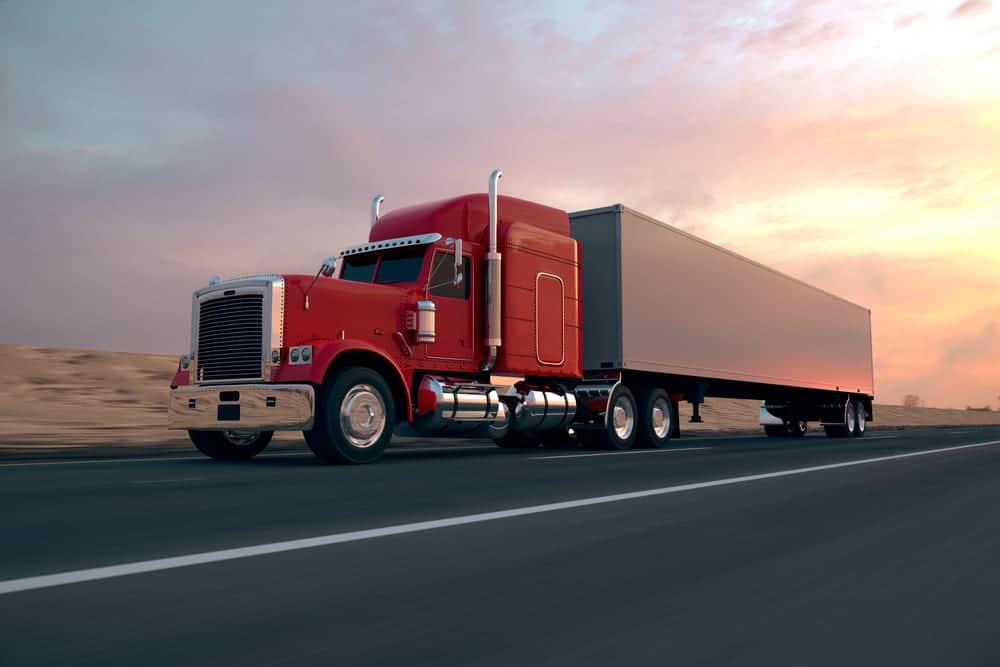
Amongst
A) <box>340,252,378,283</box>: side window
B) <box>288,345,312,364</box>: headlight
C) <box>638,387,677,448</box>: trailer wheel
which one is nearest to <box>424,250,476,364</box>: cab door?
<box>340,252,378,283</box>: side window

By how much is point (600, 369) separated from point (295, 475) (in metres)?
8.04

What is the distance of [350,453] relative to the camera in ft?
35.7

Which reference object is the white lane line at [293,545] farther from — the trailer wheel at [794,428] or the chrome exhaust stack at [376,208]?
the trailer wheel at [794,428]

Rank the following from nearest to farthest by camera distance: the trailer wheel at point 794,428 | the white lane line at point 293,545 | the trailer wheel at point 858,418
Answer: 1. the white lane line at point 293,545
2. the trailer wheel at point 858,418
3. the trailer wheel at point 794,428

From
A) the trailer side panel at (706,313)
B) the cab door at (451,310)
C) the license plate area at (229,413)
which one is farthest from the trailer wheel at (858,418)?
the license plate area at (229,413)

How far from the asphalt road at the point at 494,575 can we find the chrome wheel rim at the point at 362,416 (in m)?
3.18

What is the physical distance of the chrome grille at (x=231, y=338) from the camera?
1134 centimetres

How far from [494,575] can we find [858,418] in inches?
1105

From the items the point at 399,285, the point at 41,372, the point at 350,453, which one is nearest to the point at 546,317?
the point at 399,285

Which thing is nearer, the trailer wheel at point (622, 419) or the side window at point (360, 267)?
the side window at point (360, 267)

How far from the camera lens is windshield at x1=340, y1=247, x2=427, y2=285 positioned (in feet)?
42.8

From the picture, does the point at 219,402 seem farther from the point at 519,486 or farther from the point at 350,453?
the point at 519,486

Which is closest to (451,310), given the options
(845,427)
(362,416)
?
(362,416)

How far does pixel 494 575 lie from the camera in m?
3.88
